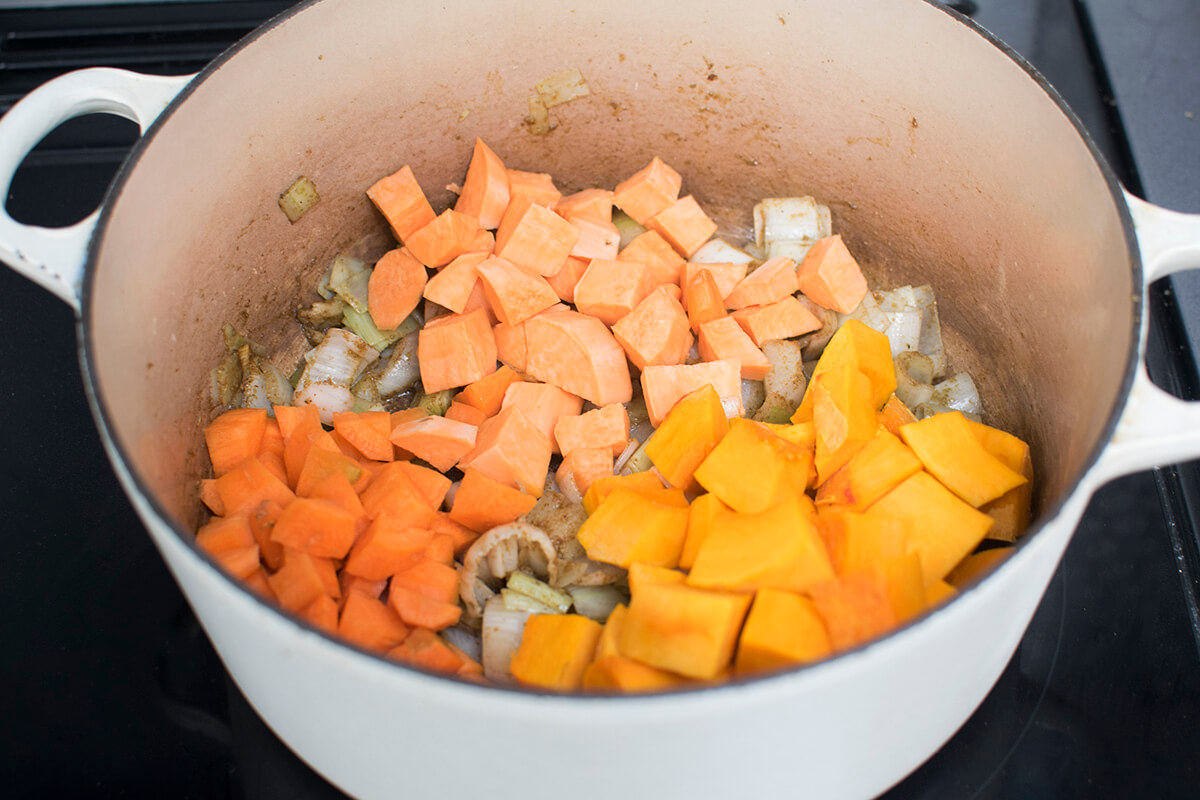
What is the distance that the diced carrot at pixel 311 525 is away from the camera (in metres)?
1.11

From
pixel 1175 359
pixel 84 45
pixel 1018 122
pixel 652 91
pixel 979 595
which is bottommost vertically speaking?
pixel 1175 359

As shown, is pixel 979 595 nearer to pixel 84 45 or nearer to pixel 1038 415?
pixel 1038 415

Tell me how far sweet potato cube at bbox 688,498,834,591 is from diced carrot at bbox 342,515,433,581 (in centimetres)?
37

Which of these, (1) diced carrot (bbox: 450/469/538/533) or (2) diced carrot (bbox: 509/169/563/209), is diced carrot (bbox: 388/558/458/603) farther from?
(2) diced carrot (bbox: 509/169/563/209)

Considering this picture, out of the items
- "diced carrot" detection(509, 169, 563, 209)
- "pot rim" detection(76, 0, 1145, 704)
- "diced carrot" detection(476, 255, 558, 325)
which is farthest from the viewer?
"diced carrot" detection(509, 169, 563, 209)

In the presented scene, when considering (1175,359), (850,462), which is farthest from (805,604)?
(1175,359)

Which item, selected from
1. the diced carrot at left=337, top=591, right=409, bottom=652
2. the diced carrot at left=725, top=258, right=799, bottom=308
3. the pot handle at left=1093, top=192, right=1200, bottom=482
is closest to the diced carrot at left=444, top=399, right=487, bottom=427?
the diced carrot at left=337, top=591, right=409, bottom=652

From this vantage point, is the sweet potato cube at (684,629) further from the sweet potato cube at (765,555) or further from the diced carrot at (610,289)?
the diced carrot at (610,289)

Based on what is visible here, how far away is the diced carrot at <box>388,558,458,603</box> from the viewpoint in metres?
1.14

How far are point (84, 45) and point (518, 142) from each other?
86 centimetres

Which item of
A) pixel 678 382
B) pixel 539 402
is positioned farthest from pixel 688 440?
pixel 539 402

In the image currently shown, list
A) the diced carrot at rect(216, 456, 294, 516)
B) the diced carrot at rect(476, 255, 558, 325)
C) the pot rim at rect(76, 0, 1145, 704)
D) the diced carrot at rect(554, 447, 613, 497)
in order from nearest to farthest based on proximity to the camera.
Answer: the pot rim at rect(76, 0, 1145, 704), the diced carrot at rect(216, 456, 294, 516), the diced carrot at rect(554, 447, 613, 497), the diced carrot at rect(476, 255, 558, 325)

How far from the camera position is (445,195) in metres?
1.58

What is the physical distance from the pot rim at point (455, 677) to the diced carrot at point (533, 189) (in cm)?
43
